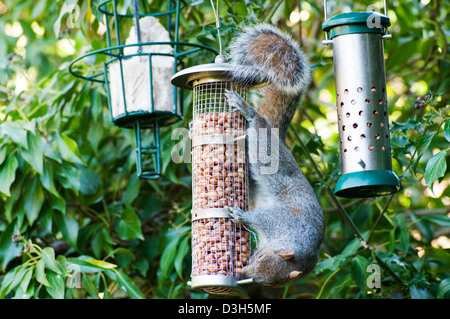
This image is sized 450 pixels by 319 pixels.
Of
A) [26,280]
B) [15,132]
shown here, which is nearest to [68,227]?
[26,280]

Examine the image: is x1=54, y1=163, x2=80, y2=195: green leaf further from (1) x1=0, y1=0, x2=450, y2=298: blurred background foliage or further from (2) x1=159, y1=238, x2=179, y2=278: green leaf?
(2) x1=159, y1=238, x2=179, y2=278: green leaf

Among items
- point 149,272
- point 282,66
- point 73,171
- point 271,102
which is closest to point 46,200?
point 73,171

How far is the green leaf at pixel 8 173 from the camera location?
9.15 feet

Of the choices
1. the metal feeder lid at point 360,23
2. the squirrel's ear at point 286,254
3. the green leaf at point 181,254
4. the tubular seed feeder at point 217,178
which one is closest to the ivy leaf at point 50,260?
the green leaf at point 181,254

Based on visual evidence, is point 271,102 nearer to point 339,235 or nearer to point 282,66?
point 282,66

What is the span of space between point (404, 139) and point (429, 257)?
976 mm

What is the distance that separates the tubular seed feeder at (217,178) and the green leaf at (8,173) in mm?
974

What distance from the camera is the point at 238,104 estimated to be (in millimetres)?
2283

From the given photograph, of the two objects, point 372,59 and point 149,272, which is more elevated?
point 372,59

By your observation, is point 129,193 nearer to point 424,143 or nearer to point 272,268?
point 272,268

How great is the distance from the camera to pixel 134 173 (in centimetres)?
339

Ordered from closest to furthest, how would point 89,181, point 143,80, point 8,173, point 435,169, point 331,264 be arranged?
point 435,169
point 143,80
point 331,264
point 8,173
point 89,181

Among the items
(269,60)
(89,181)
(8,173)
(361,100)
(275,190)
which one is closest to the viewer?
(361,100)

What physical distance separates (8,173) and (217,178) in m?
1.14
